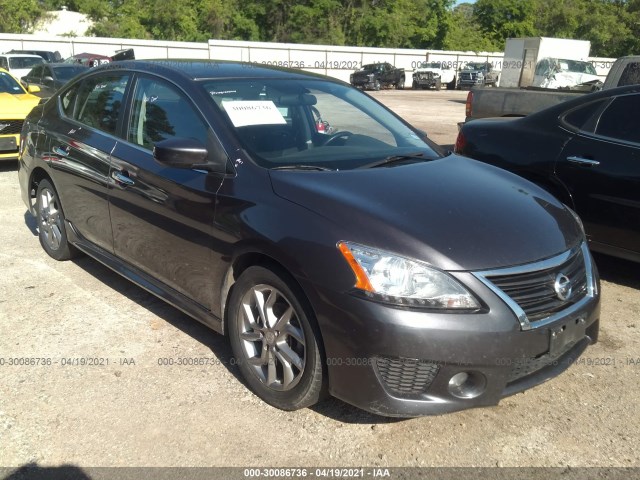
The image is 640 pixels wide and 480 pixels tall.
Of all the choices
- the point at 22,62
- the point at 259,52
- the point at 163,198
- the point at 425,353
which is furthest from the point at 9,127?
the point at 259,52

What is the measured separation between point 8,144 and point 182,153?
657 centimetres

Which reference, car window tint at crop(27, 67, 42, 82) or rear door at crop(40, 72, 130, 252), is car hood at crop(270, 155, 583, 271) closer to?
rear door at crop(40, 72, 130, 252)

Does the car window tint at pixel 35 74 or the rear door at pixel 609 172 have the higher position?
the rear door at pixel 609 172

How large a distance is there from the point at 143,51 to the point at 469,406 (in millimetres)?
38664

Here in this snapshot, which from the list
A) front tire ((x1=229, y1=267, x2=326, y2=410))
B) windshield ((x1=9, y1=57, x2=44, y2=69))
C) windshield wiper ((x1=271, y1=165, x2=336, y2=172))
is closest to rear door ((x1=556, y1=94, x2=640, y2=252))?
windshield wiper ((x1=271, y1=165, x2=336, y2=172))

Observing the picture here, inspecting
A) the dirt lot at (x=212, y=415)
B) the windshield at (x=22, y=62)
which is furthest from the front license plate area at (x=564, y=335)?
the windshield at (x=22, y=62)

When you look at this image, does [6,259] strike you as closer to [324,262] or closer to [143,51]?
[324,262]

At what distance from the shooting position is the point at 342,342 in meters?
2.68

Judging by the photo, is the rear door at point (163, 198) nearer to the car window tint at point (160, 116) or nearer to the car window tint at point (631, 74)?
the car window tint at point (160, 116)

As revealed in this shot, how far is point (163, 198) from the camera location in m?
3.61

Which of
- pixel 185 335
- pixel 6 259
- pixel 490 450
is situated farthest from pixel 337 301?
pixel 6 259

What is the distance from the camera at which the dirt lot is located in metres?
2.82

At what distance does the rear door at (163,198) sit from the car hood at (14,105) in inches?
218

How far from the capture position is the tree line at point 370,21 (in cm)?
5622
